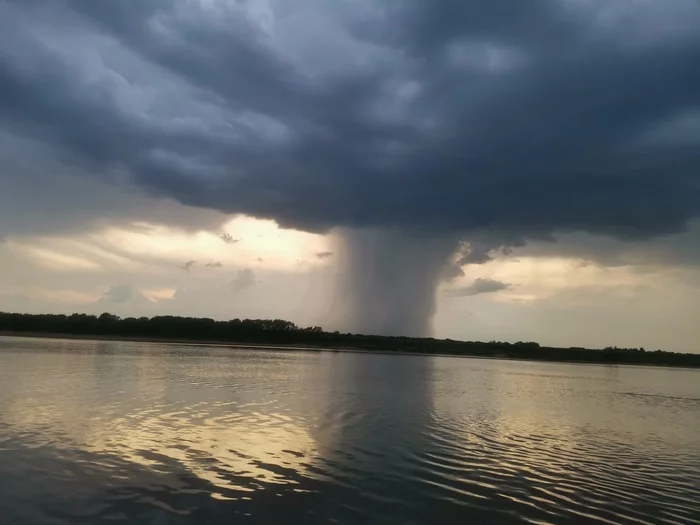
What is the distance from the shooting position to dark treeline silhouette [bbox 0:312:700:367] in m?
152

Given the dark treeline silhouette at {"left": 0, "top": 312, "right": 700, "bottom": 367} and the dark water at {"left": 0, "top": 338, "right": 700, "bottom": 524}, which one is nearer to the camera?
the dark water at {"left": 0, "top": 338, "right": 700, "bottom": 524}

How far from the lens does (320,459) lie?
18.1m

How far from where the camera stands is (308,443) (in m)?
20.6

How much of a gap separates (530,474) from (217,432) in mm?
11764

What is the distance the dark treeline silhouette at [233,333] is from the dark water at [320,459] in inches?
5148

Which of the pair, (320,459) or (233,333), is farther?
(233,333)

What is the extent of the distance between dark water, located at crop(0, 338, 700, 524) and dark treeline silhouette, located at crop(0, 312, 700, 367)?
5148 inches

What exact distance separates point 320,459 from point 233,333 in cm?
15525

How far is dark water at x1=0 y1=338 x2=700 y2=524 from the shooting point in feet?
42.8

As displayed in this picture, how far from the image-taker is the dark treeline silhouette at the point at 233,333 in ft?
498

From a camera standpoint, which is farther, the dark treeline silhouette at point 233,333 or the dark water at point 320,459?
the dark treeline silhouette at point 233,333

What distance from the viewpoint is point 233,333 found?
168 metres

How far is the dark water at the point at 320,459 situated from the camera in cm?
1304

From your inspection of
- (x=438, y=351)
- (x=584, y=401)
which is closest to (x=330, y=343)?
(x=438, y=351)
